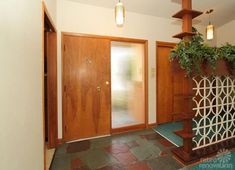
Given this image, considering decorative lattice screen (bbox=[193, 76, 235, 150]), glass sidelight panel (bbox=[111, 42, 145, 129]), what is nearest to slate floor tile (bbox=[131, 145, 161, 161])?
decorative lattice screen (bbox=[193, 76, 235, 150])

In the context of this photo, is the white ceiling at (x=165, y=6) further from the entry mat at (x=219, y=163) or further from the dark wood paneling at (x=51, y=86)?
the entry mat at (x=219, y=163)

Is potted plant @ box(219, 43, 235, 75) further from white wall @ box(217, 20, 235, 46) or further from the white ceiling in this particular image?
white wall @ box(217, 20, 235, 46)

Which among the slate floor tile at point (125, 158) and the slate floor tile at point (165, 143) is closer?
the slate floor tile at point (125, 158)

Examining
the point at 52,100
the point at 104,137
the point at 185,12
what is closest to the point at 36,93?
the point at 52,100

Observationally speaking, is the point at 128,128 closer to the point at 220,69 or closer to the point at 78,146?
the point at 78,146

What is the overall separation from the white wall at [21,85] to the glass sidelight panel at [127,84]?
172 cm

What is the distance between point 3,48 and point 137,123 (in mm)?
2905

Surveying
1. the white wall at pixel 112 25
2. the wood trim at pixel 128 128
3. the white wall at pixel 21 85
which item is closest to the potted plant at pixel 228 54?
the white wall at pixel 112 25

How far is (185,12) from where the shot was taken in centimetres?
207

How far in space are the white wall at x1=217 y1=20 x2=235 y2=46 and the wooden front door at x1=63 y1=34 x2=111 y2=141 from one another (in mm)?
3601

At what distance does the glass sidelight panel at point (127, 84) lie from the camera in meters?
3.06

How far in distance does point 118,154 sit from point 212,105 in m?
1.64

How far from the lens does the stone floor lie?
6.61 feet

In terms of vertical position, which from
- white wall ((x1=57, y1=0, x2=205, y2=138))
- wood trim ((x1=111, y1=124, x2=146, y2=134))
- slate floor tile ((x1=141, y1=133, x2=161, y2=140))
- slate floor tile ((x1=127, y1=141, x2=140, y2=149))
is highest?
white wall ((x1=57, y1=0, x2=205, y2=138))
